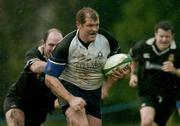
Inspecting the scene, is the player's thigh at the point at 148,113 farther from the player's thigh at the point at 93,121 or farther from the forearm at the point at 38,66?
the forearm at the point at 38,66

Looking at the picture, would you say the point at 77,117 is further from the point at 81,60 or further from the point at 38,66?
the point at 38,66

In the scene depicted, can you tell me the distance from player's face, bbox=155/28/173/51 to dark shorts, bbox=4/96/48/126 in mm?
1999

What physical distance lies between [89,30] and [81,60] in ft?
1.29

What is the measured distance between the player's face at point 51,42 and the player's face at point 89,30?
21.8 inches

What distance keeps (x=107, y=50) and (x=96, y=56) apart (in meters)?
0.17

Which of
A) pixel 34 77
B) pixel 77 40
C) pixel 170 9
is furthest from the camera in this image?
pixel 170 9

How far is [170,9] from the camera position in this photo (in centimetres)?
1347

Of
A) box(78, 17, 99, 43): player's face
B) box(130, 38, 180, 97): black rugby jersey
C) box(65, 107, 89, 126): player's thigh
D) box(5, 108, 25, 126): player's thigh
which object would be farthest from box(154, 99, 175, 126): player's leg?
box(78, 17, 99, 43): player's face

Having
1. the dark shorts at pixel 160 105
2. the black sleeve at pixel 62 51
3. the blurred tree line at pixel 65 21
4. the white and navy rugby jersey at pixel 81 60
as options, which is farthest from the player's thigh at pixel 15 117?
the blurred tree line at pixel 65 21

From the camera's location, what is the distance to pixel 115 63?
26.9ft

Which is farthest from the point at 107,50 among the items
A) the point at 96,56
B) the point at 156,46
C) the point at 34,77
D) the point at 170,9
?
the point at 170,9

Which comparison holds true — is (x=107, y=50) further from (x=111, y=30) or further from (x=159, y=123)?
(x=111, y=30)

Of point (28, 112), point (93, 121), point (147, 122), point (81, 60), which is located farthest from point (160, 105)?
point (81, 60)

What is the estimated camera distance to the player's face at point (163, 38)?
10234mm
